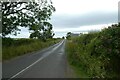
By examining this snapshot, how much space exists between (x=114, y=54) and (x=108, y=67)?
66 centimetres

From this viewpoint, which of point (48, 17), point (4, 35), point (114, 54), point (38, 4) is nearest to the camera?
point (114, 54)

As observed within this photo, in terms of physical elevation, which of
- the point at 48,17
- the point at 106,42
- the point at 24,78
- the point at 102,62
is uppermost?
the point at 48,17

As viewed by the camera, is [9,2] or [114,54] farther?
[9,2]

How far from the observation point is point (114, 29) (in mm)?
13117

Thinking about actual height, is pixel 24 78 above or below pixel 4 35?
below

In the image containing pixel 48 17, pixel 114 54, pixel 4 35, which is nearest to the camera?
pixel 114 54

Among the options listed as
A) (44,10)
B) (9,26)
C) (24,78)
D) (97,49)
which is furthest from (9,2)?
(97,49)

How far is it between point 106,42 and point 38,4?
26385mm

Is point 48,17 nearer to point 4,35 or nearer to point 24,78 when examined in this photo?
point 4,35

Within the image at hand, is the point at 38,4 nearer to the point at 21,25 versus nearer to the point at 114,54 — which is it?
the point at 21,25

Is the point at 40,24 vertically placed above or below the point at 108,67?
above

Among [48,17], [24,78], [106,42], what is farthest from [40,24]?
[106,42]

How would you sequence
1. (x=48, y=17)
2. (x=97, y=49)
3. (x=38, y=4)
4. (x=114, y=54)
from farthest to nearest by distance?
(x=48, y=17), (x=38, y=4), (x=97, y=49), (x=114, y=54)

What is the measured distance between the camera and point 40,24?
41.9 meters
